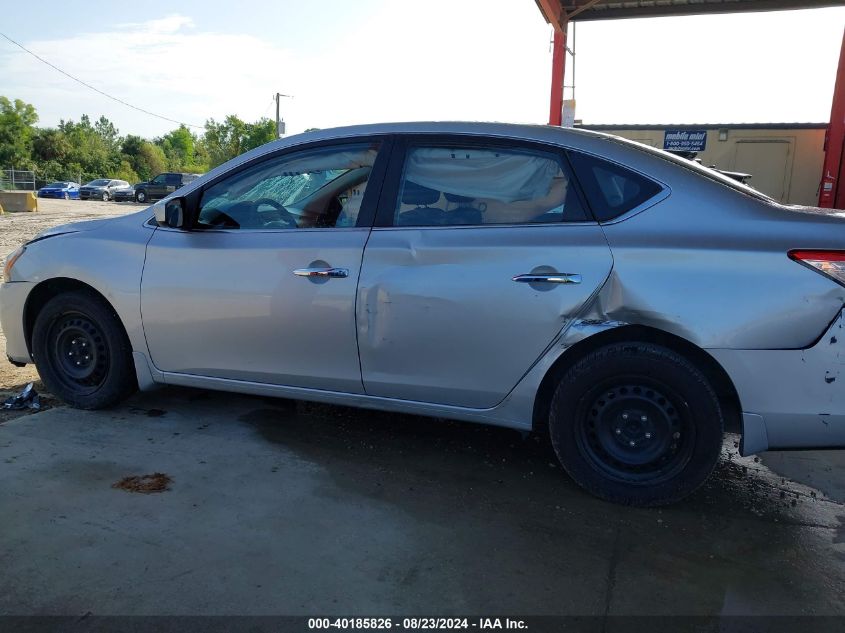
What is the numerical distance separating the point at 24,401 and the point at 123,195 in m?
41.7

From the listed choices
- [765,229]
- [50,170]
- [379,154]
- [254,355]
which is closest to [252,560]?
[254,355]

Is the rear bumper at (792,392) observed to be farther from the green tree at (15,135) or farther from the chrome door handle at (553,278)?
the green tree at (15,135)

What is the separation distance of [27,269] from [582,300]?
11.0 ft

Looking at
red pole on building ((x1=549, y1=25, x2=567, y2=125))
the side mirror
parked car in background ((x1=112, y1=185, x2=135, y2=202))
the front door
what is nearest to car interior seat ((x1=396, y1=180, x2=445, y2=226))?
the front door

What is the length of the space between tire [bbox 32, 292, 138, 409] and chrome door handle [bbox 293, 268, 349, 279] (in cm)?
134

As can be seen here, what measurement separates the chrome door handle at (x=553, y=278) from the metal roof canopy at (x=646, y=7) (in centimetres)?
950

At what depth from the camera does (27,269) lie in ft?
13.3

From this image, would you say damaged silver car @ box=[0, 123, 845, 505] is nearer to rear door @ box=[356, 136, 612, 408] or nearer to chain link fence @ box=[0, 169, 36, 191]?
rear door @ box=[356, 136, 612, 408]

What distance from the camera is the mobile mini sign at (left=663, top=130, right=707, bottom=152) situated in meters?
11.8

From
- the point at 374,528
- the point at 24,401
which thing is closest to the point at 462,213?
the point at 374,528

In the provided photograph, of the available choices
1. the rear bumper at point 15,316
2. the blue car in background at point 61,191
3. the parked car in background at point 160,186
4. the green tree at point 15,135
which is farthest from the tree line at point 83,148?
the rear bumper at point 15,316

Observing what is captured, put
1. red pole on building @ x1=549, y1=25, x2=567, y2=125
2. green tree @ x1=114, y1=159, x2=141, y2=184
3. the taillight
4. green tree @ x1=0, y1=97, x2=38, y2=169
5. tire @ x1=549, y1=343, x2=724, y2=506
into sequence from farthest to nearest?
green tree @ x1=114, y1=159, x2=141, y2=184
green tree @ x1=0, y1=97, x2=38, y2=169
red pole on building @ x1=549, y1=25, x2=567, y2=125
tire @ x1=549, y1=343, x2=724, y2=506
the taillight

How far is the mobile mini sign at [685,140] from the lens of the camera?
1180 cm

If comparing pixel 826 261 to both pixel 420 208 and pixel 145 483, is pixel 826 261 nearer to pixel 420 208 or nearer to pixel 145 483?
pixel 420 208
